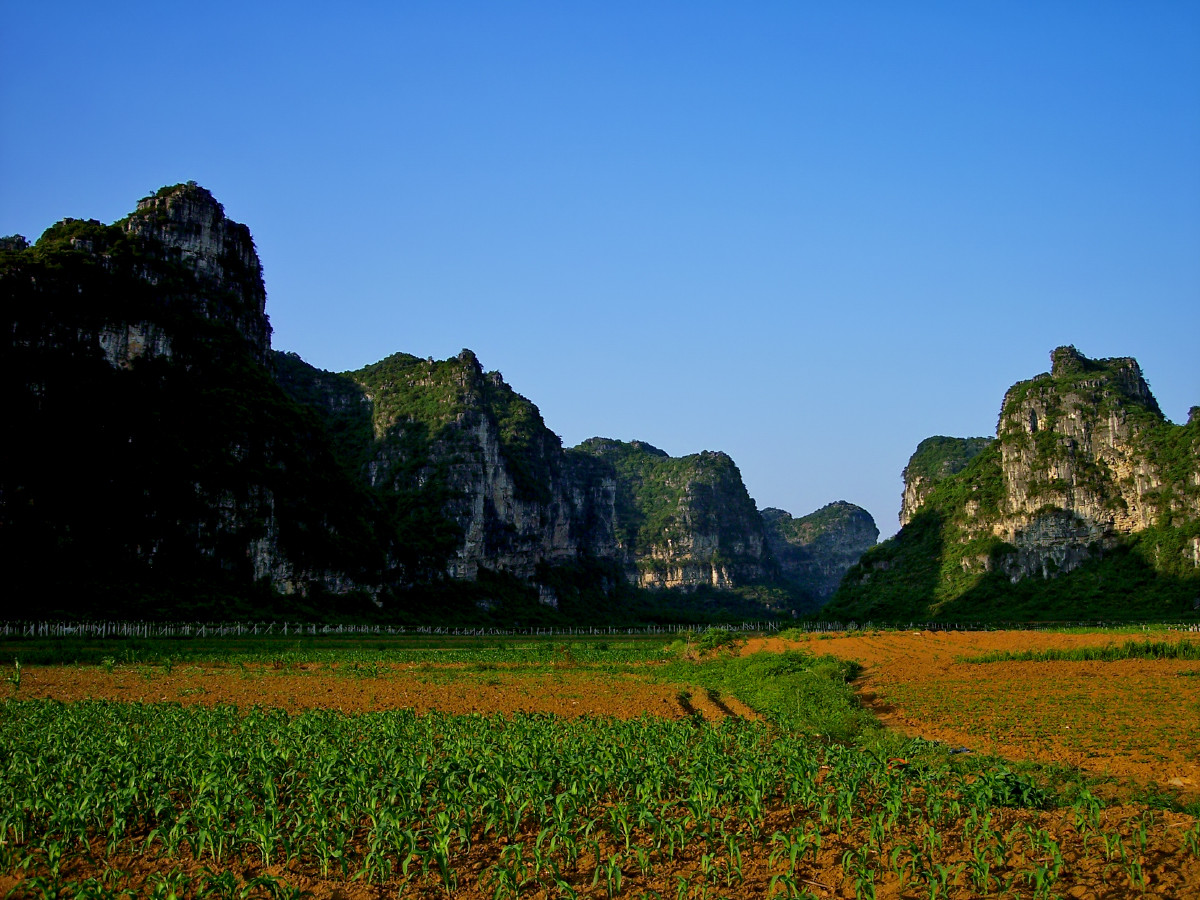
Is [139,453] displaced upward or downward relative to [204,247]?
downward

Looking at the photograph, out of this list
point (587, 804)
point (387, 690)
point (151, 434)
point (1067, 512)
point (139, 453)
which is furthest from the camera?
point (1067, 512)

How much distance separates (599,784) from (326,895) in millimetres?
4428

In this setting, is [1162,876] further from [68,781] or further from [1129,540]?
[1129,540]

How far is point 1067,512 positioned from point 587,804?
368 ft

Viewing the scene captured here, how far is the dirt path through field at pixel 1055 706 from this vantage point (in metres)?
17.6

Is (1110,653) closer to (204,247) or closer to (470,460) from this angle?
(204,247)

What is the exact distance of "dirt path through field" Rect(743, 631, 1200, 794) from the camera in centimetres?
1764

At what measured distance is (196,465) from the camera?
280 ft

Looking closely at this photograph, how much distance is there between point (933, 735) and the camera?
2067cm

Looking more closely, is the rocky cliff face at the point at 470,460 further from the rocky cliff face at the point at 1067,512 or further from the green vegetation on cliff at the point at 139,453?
the rocky cliff face at the point at 1067,512

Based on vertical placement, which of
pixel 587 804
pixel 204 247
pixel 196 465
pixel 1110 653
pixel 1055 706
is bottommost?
pixel 1110 653

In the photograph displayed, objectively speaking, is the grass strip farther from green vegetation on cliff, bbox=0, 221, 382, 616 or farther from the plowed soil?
green vegetation on cliff, bbox=0, 221, 382, 616

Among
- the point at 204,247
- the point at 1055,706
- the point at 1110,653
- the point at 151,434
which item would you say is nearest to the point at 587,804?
the point at 1055,706

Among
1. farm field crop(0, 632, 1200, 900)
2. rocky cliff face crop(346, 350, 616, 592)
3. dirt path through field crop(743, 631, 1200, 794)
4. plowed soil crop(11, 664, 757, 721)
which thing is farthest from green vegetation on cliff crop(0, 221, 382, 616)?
dirt path through field crop(743, 631, 1200, 794)
